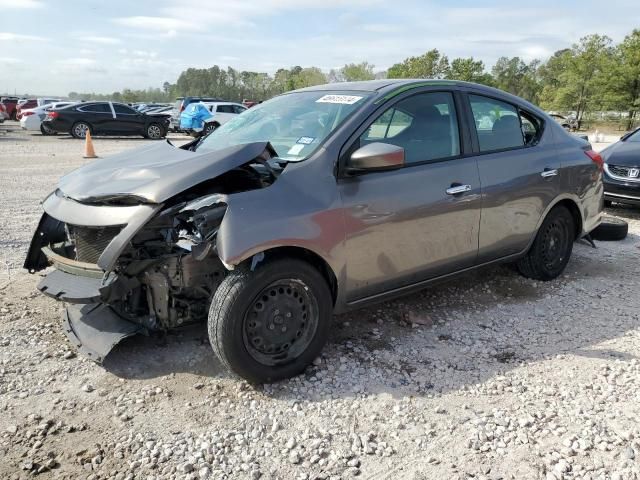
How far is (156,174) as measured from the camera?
316 cm

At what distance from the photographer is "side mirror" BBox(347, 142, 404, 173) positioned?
3.22 metres

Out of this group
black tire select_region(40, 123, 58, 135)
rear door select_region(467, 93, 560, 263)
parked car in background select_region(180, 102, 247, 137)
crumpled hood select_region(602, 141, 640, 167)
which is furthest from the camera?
black tire select_region(40, 123, 58, 135)

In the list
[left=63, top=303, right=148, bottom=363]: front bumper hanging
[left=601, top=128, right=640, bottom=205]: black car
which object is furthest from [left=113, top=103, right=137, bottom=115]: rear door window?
[left=63, top=303, right=148, bottom=363]: front bumper hanging

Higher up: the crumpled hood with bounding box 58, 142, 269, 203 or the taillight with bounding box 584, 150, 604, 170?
the taillight with bounding box 584, 150, 604, 170

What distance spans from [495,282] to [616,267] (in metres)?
1.54

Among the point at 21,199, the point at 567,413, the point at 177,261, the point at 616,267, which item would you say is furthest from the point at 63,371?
the point at 21,199

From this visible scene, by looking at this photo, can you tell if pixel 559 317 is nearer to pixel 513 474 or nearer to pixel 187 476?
pixel 513 474

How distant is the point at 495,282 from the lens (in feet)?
16.3

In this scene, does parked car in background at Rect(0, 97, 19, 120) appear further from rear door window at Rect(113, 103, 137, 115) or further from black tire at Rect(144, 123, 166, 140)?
black tire at Rect(144, 123, 166, 140)

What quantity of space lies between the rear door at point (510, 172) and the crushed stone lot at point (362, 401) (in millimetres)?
614

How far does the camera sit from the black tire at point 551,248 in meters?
4.82

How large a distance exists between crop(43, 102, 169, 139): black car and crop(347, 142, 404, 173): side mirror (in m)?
20.3

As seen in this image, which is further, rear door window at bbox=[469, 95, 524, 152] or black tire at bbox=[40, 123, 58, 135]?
black tire at bbox=[40, 123, 58, 135]

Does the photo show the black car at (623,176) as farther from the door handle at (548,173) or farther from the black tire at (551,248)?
the door handle at (548,173)
